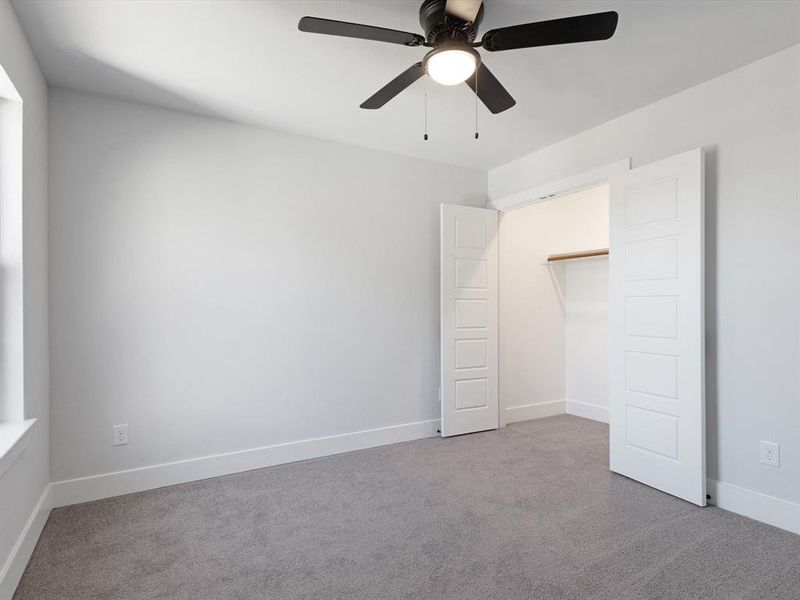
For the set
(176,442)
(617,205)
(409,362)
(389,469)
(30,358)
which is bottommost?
(389,469)

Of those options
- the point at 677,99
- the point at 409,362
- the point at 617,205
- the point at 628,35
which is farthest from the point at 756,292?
the point at 409,362

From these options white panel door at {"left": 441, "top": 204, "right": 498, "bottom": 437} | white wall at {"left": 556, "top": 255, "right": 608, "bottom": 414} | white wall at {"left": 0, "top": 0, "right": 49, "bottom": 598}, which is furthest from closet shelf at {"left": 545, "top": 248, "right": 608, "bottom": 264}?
white wall at {"left": 0, "top": 0, "right": 49, "bottom": 598}

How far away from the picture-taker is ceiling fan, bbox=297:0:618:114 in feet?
5.51

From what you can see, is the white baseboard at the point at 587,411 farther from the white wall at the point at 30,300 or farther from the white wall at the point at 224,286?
the white wall at the point at 30,300

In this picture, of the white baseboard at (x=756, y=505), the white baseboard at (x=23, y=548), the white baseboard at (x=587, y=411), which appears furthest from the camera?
the white baseboard at (x=587, y=411)

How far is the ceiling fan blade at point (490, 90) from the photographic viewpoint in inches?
79.4

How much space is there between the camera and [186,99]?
293 cm

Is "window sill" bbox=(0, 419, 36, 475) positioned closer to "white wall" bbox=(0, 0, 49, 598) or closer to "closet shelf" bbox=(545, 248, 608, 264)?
"white wall" bbox=(0, 0, 49, 598)

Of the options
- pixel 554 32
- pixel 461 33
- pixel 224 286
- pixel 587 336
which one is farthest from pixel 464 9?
pixel 587 336

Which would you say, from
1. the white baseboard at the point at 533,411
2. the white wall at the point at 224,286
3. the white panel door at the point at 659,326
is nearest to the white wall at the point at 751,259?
the white panel door at the point at 659,326

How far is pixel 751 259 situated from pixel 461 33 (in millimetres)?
2106

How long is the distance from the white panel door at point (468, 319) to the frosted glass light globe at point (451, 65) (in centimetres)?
216

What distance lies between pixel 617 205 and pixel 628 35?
1.22 meters

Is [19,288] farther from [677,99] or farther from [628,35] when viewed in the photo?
[677,99]
